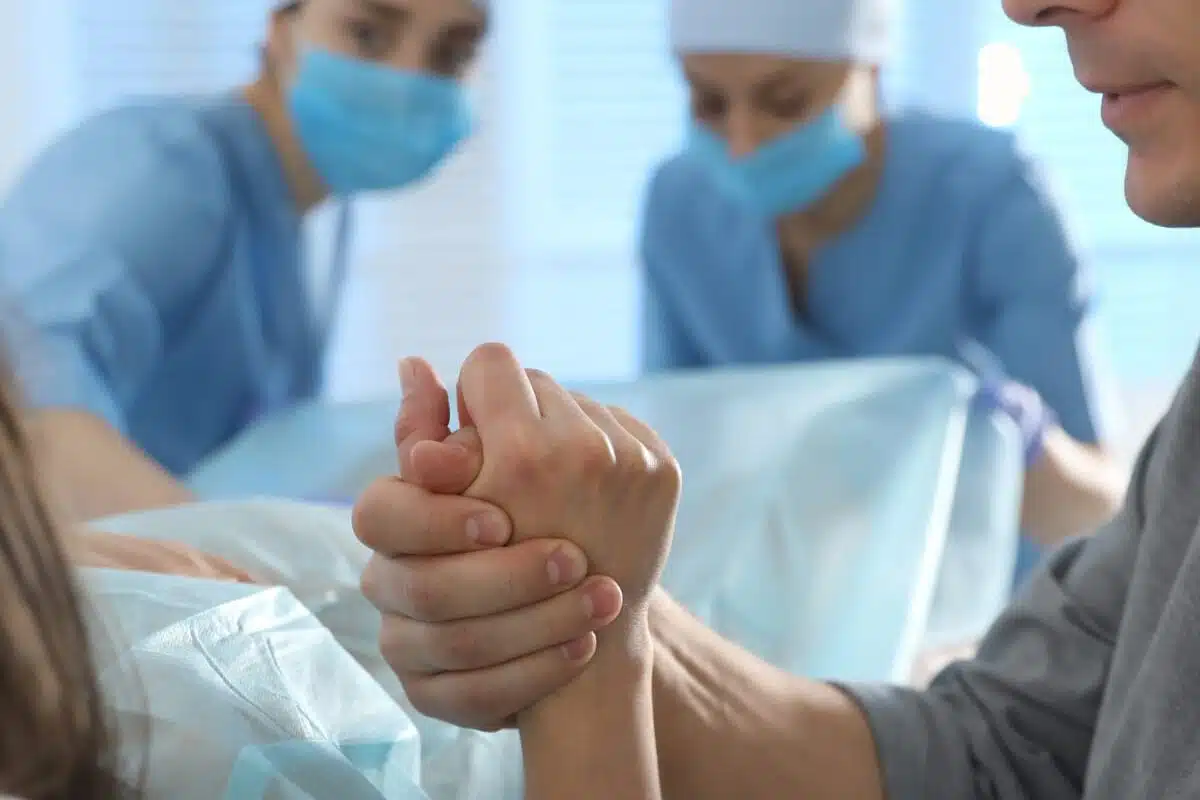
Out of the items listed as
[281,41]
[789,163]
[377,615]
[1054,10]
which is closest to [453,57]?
[281,41]

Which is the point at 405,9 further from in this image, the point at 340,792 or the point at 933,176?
the point at 340,792

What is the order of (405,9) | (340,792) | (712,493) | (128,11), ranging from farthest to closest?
(128,11), (405,9), (712,493), (340,792)

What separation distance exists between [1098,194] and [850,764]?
219cm

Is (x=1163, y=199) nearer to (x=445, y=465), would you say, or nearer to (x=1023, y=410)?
(x=445, y=465)

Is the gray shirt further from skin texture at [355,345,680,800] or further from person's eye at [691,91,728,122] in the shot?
person's eye at [691,91,728,122]

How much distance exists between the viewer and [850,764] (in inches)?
29.5

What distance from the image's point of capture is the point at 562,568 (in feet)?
1.90

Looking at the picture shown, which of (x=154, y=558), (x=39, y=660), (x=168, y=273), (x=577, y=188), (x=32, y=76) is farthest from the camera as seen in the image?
(x=577, y=188)

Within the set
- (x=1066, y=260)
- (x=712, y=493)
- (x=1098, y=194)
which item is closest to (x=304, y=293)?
(x=712, y=493)

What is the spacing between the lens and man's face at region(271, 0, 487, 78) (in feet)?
5.10

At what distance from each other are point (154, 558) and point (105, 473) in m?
0.46

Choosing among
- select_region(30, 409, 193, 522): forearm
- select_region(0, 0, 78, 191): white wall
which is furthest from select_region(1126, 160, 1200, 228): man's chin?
select_region(0, 0, 78, 191): white wall

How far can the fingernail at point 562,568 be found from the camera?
0.58 meters

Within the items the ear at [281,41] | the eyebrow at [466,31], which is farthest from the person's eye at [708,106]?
the ear at [281,41]
